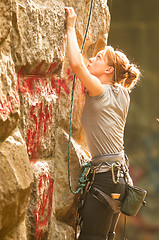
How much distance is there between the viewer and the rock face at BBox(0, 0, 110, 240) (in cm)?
155

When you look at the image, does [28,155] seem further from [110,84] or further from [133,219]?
[133,219]

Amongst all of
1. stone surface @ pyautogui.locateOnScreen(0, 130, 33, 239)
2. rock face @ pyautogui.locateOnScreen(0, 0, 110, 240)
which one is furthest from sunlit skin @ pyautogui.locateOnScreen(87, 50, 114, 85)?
stone surface @ pyautogui.locateOnScreen(0, 130, 33, 239)

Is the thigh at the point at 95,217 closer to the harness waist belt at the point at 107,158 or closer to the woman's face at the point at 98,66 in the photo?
the harness waist belt at the point at 107,158

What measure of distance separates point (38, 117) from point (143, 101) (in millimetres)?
2626

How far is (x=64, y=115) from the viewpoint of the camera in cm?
206

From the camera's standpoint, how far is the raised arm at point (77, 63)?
189cm

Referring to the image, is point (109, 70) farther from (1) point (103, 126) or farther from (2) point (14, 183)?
(2) point (14, 183)

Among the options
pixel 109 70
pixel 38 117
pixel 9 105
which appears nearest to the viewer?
pixel 9 105

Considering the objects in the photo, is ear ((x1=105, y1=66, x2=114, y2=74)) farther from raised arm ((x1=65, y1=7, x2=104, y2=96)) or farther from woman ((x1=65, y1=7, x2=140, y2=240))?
raised arm ((x1=65, y1=7, x2=104, y2=96))

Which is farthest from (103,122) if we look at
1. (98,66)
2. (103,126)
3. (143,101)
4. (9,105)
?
(143,101)

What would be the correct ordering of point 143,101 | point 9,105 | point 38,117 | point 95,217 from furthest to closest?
point 143,101
point 95,217
point 38,117
point 9,105

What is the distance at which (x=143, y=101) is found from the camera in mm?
4316

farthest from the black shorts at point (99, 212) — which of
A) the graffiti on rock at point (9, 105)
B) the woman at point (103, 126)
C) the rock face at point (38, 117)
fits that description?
the graffiti on rock at point (9, 105)

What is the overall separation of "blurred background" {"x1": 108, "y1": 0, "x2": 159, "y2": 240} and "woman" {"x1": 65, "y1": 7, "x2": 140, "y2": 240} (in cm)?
214
